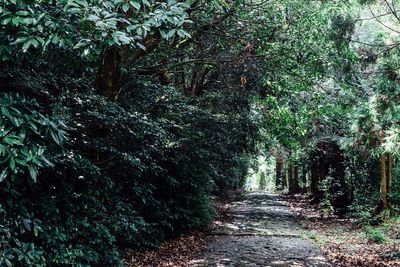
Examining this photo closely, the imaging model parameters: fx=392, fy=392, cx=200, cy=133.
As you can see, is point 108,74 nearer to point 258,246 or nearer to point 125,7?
point 125,7

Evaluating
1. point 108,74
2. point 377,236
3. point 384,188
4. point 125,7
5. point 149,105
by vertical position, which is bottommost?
point 377,236

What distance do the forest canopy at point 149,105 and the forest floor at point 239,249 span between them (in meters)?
0.48

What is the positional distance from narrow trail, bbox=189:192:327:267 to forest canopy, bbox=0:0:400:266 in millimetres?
1156

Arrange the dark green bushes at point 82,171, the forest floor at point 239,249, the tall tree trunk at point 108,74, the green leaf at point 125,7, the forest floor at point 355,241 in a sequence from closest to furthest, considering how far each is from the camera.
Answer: the green leaf at point 125,7, the dark green bushes at point 82,171, the tall tree trunk at point 108,74, the forest floor at point 239,249, the forest floor at point 355,241

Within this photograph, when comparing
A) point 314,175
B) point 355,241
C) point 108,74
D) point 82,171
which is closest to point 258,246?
point 355,241

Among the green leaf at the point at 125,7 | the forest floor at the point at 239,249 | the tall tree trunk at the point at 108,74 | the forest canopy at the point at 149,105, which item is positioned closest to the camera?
the green leaf at the point at 125,7

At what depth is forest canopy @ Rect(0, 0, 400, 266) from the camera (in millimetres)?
3830

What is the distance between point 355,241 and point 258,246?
317 cm

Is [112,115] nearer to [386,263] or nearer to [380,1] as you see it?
[380,1]

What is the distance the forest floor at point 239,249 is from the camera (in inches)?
334

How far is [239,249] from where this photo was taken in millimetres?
9805

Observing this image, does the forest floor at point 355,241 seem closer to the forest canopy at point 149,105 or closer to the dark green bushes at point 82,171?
the forest canopy at point 149,105

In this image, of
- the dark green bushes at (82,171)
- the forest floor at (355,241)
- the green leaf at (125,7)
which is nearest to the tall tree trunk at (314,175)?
the forest floor at (355,241)

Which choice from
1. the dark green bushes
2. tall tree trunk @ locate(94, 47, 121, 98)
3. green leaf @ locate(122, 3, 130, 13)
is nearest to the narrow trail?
the dark green bushes
